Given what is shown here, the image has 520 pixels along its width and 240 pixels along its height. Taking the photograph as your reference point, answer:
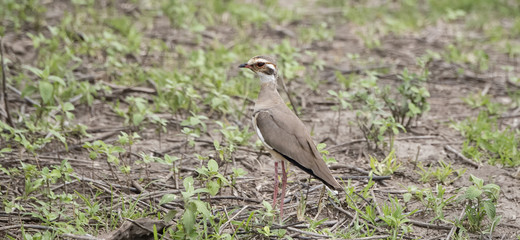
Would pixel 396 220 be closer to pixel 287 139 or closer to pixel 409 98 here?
pixel 287 139

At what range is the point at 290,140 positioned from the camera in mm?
4867

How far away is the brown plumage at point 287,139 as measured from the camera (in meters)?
4.71

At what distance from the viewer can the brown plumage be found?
471 cm

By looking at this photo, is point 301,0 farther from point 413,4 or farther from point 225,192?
point 225,192

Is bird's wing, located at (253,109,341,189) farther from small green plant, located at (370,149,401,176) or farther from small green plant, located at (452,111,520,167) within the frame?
small green plant, located at (452,111,520,167)

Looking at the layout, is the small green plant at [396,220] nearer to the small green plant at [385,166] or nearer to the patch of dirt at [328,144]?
the patch of dirt at [328,144]

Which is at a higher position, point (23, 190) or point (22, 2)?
point (22, 2)

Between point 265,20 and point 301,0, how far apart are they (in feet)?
6.70

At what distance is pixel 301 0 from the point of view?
11.5 meters

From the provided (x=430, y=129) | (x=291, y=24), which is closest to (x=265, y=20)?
(x=291, y=24)

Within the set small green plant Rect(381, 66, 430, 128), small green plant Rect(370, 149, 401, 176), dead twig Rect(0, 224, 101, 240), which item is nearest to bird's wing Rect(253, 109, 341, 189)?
small green plant Rect(370, 149, 401, 176)

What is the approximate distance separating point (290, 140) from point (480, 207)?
1.53m

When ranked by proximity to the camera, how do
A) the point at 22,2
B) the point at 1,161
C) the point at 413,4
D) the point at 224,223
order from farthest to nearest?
the point at 413,4
the point at 22,2
the point at 1,161
the point at 224,223

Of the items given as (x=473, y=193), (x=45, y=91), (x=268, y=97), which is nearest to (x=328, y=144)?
(x=268, y=97)
